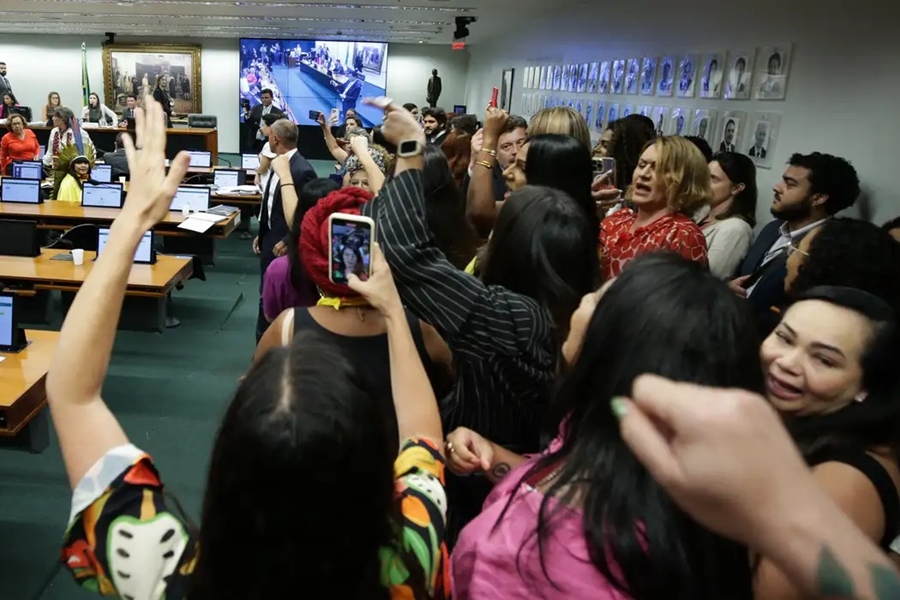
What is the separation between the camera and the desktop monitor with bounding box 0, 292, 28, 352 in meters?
2.73

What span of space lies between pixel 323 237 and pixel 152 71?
16488 mm

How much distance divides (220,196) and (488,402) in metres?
5.96

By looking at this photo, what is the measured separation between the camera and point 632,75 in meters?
5.89

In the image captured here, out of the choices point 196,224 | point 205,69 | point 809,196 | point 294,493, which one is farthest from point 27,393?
point 205,69

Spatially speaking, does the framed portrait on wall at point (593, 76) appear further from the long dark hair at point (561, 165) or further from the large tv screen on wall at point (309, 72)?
the large tv screen on wall at point (309, 72)

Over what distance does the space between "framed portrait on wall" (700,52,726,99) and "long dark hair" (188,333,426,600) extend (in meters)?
4.36

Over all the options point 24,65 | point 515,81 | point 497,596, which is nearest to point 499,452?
point 497,596

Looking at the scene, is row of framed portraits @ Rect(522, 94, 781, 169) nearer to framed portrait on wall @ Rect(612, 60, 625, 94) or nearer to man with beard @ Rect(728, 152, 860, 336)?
framed portrait on wall @ Rect(612, 60, 625, 94)

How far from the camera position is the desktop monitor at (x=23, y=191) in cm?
569

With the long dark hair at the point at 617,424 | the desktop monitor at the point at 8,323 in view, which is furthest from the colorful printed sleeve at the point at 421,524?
the desktop monitor at the point at 8,323

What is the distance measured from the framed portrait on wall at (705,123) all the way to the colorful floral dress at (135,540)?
4.31 meters

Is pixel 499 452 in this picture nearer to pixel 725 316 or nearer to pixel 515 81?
pixel 725 316

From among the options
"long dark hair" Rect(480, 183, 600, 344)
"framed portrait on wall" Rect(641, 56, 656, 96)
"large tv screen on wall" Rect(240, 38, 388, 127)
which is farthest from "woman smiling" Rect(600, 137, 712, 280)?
"large tv screen on wall" Rect(240, 38, 388, 127)

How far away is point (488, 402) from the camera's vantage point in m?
1.36
